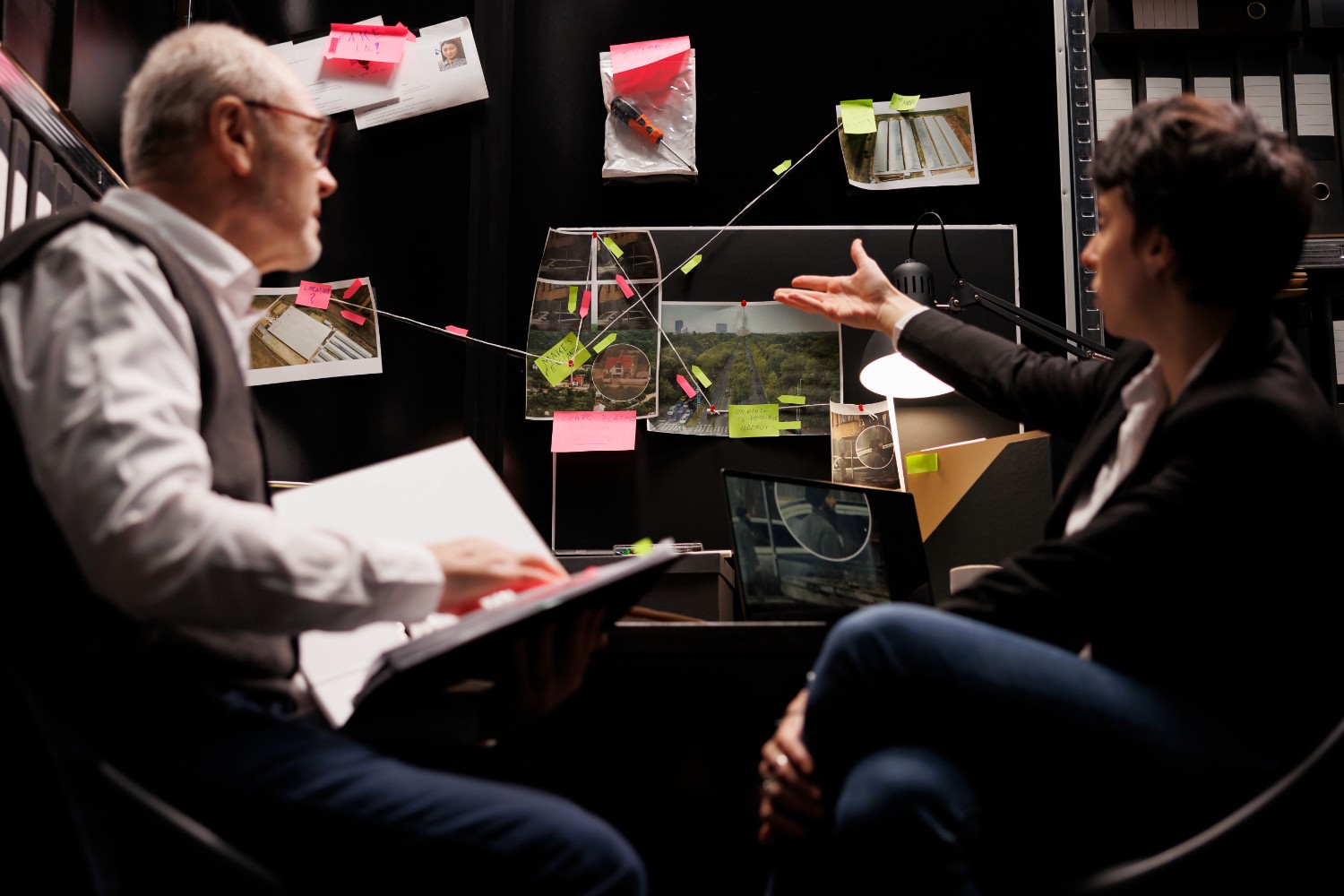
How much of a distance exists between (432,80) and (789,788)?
2.03 meters

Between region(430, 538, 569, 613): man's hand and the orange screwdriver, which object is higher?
the orange screwdriver

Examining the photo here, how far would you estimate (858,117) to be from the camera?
253cm

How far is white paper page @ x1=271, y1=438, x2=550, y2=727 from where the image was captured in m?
1.19

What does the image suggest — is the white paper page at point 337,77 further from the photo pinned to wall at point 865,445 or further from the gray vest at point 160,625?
the gray vest at point 160,625

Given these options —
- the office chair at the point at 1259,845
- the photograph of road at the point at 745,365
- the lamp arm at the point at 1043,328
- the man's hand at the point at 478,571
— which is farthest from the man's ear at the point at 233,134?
the photograph of road at the point at 745,365

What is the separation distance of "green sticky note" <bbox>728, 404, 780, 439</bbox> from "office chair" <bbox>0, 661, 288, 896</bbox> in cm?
168

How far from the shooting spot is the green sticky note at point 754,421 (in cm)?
241

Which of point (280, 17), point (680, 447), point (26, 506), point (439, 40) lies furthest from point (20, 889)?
point (280, 17)

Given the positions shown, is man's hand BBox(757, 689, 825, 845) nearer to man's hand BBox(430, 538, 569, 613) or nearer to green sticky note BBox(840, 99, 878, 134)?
man's hand BBox(430, 538, 569, 613)

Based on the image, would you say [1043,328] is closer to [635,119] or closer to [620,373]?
[620,373]

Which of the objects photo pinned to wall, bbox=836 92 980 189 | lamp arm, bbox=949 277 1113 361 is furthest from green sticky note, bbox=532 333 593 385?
lamp arm, bbox=949 277 1113 361

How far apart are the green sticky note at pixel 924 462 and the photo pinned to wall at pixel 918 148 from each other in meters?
0.78

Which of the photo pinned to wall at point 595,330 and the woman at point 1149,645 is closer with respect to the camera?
the woman at point 1149,645

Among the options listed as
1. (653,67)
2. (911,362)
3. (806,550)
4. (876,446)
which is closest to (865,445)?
(876,446)
